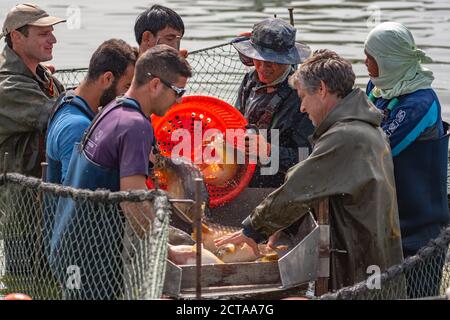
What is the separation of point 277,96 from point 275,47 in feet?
1.06

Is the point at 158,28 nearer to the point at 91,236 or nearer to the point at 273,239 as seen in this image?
the point at 273,239

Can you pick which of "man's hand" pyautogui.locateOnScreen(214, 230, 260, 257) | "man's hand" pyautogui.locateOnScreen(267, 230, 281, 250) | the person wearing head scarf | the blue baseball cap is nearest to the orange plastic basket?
the blue baseball cap

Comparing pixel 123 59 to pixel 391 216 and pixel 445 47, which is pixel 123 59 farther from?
pixel 445 47

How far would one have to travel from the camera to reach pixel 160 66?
6.22 m

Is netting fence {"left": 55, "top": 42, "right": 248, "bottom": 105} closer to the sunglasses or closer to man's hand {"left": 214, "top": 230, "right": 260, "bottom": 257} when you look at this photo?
man's hand {"left": 214, "top": 230, "right": 260, "bottom": 257}

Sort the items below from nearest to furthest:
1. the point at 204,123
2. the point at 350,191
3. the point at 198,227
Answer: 1. the point at 198,227
2. the point at 350,191
3. the point at 204,123

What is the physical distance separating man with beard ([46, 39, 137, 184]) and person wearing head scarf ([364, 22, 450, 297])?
1.49 meters

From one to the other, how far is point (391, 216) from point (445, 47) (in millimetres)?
14204

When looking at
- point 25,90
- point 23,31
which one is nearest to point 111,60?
point 25,90

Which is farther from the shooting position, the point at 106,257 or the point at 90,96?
the point at 90,96

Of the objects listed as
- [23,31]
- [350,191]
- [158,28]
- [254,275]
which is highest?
[158,28]

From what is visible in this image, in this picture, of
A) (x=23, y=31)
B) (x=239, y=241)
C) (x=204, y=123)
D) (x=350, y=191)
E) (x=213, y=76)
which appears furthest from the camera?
(x=213, y=76)

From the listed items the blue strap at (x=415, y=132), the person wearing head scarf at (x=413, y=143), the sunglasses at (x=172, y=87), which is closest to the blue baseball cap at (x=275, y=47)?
the person wearing head scarf at (x=413, y=143)
